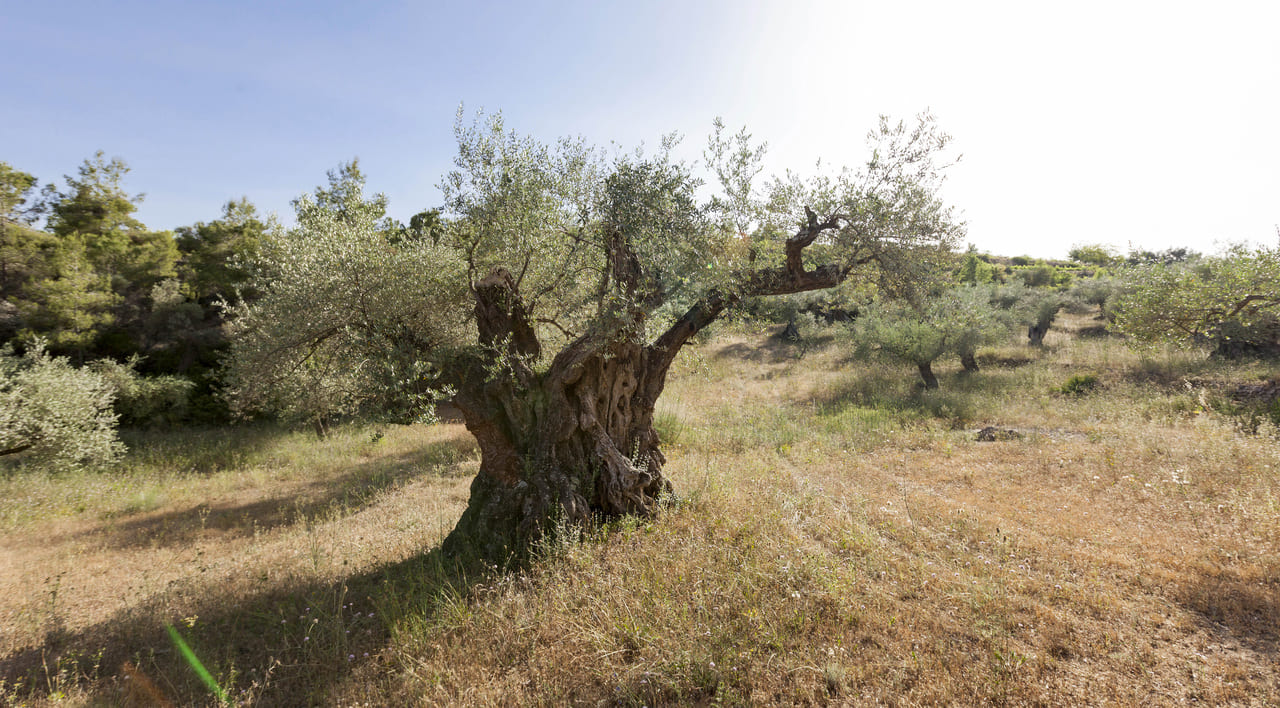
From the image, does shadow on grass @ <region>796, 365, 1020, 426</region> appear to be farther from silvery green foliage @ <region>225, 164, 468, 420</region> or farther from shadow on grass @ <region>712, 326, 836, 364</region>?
silvery green foliage @ <region>225, 164, 468, 420</region>

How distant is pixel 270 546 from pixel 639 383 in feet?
24.5

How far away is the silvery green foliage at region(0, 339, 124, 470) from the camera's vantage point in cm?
1189

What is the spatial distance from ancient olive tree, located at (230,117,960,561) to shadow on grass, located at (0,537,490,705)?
3.93 feet

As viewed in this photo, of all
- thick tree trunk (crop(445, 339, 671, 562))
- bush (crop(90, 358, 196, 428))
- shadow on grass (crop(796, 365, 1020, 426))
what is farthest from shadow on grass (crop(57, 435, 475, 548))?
shadow on grass (crop(796, 365, 1020, 426))

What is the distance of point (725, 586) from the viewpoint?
5395mm

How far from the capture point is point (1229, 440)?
10117 mm

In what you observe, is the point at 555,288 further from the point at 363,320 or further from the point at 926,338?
the point at 926,338

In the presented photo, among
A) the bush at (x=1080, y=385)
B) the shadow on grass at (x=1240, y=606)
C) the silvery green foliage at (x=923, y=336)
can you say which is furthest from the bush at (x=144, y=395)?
the bush at (x=1080, y=385)

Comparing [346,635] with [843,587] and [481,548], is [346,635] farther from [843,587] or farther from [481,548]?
[843,587]

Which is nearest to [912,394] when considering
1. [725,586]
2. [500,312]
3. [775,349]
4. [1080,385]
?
[1080,385]

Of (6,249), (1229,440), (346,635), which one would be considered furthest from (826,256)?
(6,249)

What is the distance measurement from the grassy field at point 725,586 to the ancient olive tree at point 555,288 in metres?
1.28

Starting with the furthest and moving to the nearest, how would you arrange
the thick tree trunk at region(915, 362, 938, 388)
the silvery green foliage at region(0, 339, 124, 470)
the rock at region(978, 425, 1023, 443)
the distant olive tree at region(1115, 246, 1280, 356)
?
1. the thick tree trunk at region(915, 362, 938, 388)
2. the rock at region(978, 425, 1023, 443)
3. the silvery green foliage at region(0, 339, 124, 470)
4. the distant olive tree at region(1115, 246, 1280, 356)

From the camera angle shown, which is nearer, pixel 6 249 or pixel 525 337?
pixel 525 337
